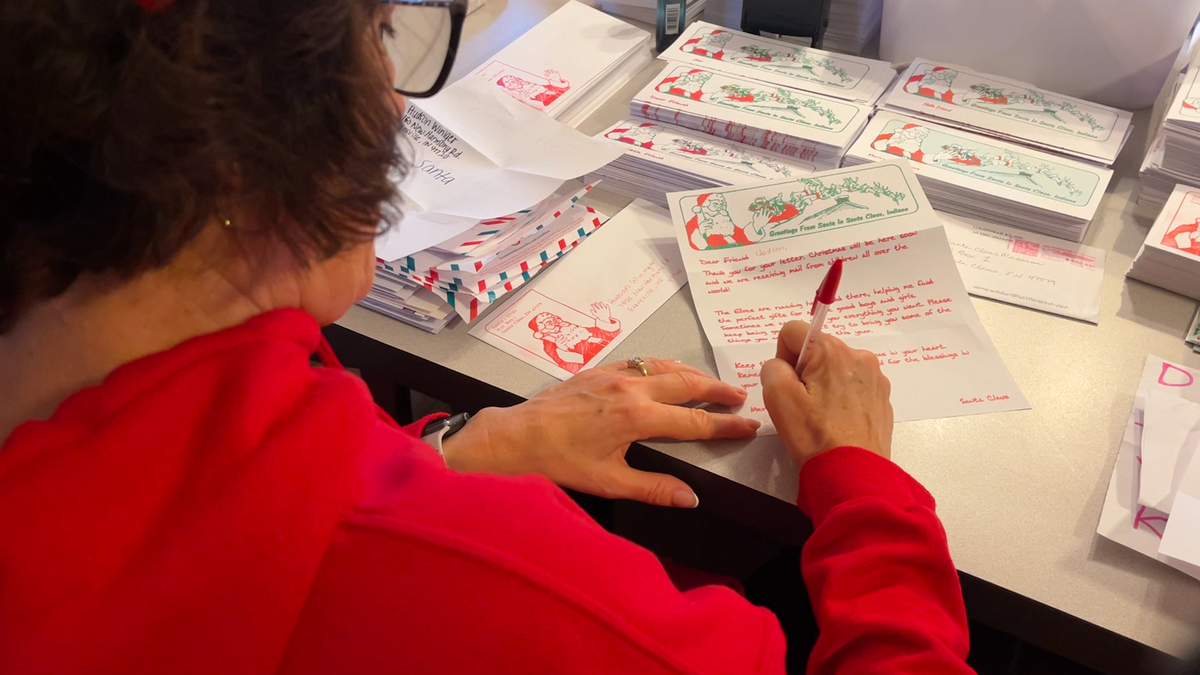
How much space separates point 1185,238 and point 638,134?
2.25 feet

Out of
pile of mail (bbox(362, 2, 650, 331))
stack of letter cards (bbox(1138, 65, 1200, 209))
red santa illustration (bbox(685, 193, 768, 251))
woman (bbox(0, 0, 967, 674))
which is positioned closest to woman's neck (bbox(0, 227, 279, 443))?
woman (bbox(0, 0, 967, 674))

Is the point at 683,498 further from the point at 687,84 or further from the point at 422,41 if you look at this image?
the point at 687,84

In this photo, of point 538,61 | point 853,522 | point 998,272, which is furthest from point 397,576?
point 538,61

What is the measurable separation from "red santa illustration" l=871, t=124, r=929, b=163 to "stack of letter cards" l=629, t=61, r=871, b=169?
39 mm

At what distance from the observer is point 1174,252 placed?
3.16 feet

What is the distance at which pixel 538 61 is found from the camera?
4.46 feet

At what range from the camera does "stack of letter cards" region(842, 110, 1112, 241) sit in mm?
1062

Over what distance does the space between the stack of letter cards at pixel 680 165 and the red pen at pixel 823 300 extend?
13.0 inches

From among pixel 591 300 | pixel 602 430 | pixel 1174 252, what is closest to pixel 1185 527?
pixel 1174 252

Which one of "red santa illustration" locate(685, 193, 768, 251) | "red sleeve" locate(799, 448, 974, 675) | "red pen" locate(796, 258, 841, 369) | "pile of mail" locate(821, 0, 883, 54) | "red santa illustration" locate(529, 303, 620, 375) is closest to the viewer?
"red sleeve" locate(799, 448, 974, 675)

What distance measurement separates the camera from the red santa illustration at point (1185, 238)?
38.2 inches

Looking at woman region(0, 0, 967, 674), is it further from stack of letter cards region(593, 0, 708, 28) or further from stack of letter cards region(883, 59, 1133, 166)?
stack of letter cards region(593, 0, 708, 28)

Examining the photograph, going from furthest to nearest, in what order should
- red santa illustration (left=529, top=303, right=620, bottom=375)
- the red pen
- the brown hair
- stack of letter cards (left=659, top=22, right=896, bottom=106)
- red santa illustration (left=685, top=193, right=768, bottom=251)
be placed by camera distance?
stack of letter cards (left=659, top=22, right=896, bottom=106) → red santa illustration (left=685, top=193, right=768, bottom=251) → red santa illustration (left=529, top=303, right=620, bottom=375) → the red pen → the brown hair

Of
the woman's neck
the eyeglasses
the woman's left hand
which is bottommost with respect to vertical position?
the woman's left hand
